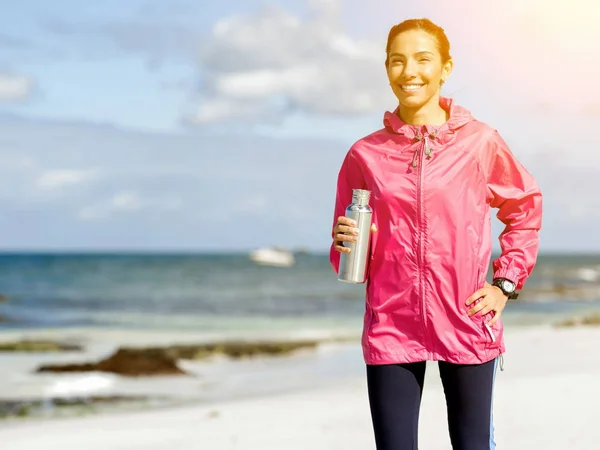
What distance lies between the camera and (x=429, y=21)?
2756 mm

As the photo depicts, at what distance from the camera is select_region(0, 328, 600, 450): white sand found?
5.88 m

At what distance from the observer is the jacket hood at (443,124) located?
2.74 m

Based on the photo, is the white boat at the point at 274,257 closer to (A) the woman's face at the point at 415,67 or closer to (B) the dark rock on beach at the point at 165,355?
(B) the dark rock on beach at the point at 165,355

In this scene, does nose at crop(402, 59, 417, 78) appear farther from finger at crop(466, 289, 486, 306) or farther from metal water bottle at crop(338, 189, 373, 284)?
finger at crop(466, 289, 486, 306)

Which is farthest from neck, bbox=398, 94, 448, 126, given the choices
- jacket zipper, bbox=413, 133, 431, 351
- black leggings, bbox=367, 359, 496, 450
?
black leggings, bbox=367, 359, 496, 450

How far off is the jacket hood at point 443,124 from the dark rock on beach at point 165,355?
9.14 meters

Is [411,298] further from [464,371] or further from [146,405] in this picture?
[146,405]

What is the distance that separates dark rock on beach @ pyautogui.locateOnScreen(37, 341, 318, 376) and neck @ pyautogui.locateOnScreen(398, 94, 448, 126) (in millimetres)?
9188

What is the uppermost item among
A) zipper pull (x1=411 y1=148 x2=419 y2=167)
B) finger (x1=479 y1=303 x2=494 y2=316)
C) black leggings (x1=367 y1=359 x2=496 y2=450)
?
zipper pull (x1=411 y1=148 x2=419 y2=167)

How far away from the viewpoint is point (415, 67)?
2.72 m

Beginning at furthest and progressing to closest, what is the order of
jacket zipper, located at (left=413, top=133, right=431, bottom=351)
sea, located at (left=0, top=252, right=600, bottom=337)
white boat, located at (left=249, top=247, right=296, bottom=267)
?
1. white boat, located at (left=249, top=247, right=296, bottom=267)
2. sea, located at (left=0, top=252, right=600, bottom=337)
3. jacket zipper, located at (left=413, top=133, right=431, bottom=351)

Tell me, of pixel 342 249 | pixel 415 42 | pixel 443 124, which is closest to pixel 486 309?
pixel 342 249

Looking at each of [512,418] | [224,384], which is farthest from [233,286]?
[512,418]

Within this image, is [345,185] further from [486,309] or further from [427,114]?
[486,309]
